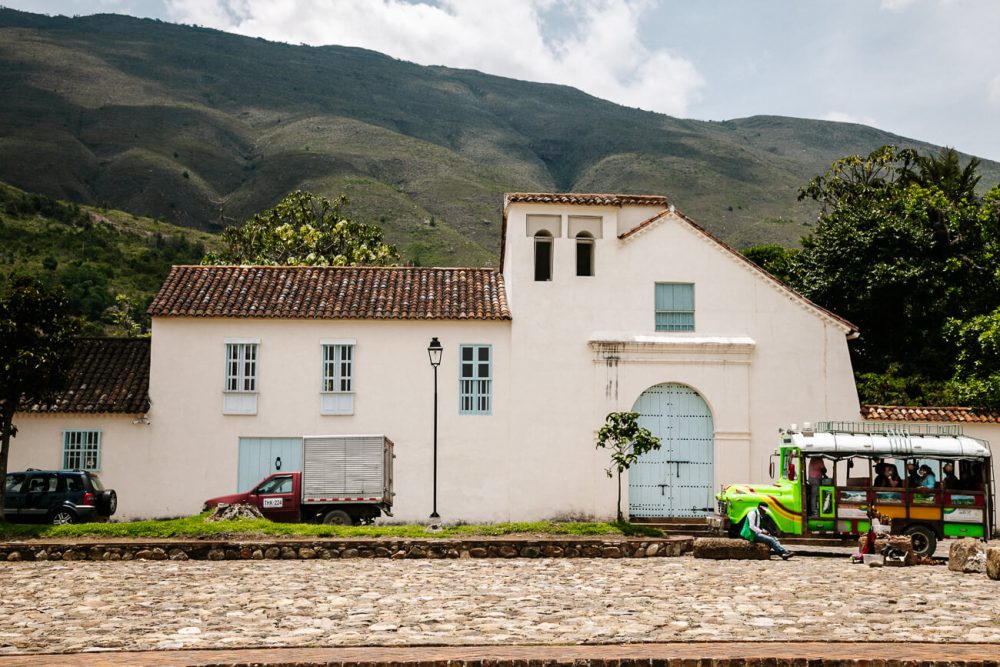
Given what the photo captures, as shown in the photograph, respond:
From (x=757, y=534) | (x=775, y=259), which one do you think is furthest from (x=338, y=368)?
(x=775, y=259)

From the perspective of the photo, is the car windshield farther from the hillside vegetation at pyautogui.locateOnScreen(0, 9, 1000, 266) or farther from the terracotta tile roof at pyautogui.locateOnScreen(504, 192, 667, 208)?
the hillside vegetation at pyautogui.locateOnScreen(0, 9, 1000, 266)

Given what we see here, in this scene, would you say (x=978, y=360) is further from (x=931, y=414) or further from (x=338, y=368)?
(x=338, y=368)

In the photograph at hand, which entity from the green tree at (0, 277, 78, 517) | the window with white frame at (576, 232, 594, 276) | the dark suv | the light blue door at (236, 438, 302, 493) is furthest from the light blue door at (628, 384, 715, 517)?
the green tree at (0, 277, 78, 517)

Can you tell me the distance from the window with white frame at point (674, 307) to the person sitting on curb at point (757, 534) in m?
9.15

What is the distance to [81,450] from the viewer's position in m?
29.9

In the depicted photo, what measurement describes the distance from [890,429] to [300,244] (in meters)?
36.5

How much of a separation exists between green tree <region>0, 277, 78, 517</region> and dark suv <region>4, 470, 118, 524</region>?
3.59 ft

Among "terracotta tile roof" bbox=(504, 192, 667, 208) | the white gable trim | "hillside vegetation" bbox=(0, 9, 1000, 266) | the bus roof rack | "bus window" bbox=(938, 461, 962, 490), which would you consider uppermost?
"hillside vegetation" bbox=(0, 9, 1000, 266)

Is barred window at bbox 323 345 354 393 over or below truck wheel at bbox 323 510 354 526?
over

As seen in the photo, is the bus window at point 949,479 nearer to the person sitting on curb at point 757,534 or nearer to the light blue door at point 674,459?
the person sitting on curb at point 757,534

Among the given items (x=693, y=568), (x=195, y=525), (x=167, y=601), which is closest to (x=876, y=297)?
(x=693, y=568)

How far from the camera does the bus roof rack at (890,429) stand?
23.5 m

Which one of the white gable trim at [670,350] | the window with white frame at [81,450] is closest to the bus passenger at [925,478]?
the white gable trim at [670,350]

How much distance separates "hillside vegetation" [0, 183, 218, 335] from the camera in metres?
64.0
